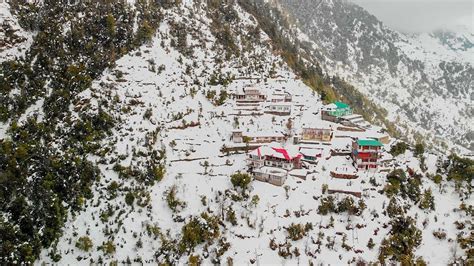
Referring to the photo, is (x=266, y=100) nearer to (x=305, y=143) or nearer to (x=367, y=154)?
(x=305, y=143)

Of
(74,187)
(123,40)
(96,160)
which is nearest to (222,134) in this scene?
(96,160)

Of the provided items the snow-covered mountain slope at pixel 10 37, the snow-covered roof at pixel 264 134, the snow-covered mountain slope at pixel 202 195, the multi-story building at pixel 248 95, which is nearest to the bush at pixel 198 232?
the snow-covered mountain slope at pixel 202 195

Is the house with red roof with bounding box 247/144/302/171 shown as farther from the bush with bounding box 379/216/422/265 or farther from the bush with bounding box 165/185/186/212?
the bush with bounding box 379/216/422/265

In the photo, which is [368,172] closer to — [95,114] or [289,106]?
[289,106]

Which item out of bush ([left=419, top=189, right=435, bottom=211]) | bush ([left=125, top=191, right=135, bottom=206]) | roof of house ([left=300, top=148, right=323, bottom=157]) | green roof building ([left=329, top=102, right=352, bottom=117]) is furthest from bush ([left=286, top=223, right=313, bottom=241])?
green roof building ([left=329, top=102, right=352, bottom=117])

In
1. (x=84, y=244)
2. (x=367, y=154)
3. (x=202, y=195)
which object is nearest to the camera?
(x=84, y=244)

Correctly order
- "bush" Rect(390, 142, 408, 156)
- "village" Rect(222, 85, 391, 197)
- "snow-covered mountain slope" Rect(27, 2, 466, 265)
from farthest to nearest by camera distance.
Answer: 1. "bush" Rect(390, 142, 408, 156)
2. "village" Rect(222, 85, 391, 197)
3. "snow-covered mountain slope" Rect(27, 2, 466, 265)

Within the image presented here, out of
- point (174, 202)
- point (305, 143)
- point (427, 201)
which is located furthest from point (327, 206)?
point (174, 202)
